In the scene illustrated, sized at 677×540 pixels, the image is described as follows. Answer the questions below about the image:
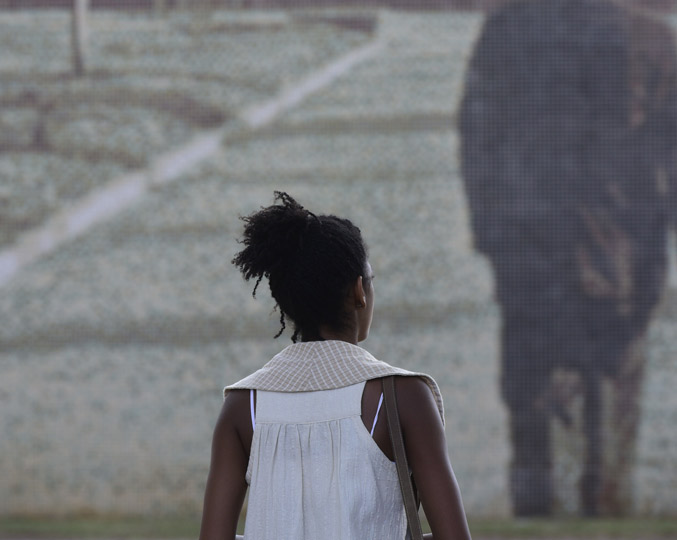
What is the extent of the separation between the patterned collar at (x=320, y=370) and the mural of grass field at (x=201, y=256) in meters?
5.48

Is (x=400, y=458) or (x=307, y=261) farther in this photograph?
(x=307, y=261)

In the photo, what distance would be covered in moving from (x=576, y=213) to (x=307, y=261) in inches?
229

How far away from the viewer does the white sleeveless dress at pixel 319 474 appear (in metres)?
1.74

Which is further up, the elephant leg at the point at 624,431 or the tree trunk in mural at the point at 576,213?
the tree trunk in mural at the point at 576,213

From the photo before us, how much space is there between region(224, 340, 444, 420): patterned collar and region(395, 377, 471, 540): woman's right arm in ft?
0.13

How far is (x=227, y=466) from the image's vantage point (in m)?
1.81

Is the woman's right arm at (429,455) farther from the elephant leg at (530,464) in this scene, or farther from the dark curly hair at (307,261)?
the elephant leg at (530,464)

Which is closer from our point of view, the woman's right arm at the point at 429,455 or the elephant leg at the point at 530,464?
the woman's right arm at the point at 429,455

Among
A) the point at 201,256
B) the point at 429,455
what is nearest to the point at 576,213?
the point at 201,256

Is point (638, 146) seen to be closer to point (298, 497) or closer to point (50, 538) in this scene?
point (50, 538)

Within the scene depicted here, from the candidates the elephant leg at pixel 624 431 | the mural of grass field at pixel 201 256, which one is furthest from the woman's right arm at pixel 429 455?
the elephant leg at pixel 624 431

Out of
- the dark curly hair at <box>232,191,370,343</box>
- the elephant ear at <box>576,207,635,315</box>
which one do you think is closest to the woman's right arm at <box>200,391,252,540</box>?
the dark curly hair at <box>232,191,370,343</box>

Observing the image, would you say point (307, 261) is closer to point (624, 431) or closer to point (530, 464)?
point (530, 464)

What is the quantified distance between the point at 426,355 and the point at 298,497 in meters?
5.78
